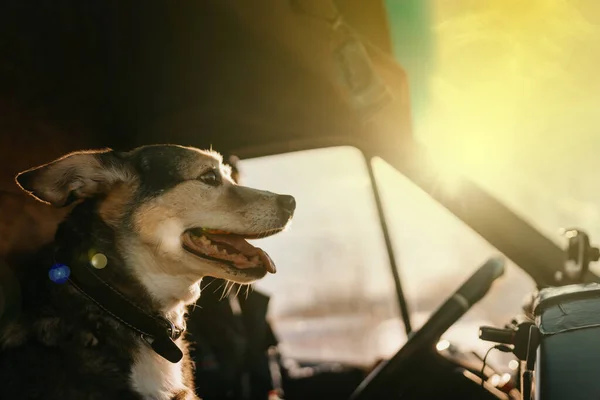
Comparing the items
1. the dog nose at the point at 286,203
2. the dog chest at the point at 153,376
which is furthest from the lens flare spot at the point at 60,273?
the dog nose at the point at 286,203

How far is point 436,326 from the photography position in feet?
6.43

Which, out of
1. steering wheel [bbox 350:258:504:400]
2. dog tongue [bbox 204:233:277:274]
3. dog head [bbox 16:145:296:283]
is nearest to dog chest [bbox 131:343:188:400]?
dog head [bbox 16:145:296:283]

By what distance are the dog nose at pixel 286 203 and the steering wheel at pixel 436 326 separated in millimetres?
1079

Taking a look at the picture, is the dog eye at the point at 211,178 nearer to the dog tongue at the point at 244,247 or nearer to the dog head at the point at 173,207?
the dog head at the point at 173,207

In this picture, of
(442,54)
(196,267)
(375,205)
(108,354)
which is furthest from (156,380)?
(442,54)

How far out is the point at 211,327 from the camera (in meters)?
4.11

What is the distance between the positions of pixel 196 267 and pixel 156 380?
0.50m

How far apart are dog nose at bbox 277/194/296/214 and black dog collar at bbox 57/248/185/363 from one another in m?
0.87

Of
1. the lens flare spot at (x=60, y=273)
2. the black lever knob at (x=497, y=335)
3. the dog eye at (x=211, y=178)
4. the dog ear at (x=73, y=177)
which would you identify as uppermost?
the black lever knob at (x=497, y=335)

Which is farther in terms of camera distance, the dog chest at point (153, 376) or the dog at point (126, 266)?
the dog chest at point (153, 376)

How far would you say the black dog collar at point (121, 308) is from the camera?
7.20ft

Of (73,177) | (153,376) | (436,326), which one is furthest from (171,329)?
(436,326)

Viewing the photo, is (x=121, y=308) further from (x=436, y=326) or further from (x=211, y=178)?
(x=436, y=326)

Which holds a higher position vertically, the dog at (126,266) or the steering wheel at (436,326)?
the steering wheel at (436,326)
